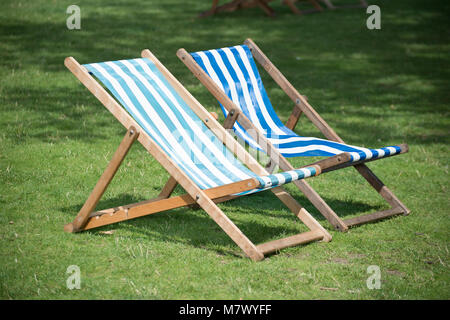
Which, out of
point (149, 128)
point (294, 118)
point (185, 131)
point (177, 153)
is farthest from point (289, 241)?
point (294, 118)

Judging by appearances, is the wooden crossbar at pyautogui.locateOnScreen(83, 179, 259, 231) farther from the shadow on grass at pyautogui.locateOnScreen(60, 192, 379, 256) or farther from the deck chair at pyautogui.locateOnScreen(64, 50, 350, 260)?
the shadow on grass at pyautogui.locateOnScreen(60, 192, 379, 256)

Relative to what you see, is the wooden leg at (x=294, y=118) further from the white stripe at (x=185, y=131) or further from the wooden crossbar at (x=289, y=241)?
the wooden crossbar at (x=289, y=241)

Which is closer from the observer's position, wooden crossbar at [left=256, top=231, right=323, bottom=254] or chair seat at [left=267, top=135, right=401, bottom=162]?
wooden crossbar at [left=256, top=231, right=323, bottom=254]

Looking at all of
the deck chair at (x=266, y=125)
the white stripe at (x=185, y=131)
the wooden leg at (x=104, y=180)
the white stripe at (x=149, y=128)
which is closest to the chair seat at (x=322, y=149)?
the deck chair at (x=266, y=125)

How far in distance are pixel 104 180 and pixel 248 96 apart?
165cm

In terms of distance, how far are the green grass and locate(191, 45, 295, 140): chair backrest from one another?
0.63m

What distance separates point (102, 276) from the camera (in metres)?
3.82

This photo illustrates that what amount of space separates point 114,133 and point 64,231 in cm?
241

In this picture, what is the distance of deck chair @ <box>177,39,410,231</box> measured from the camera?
15.3 ft

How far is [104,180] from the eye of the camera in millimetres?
4258

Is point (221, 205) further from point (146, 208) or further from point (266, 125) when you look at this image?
point (146, 208)

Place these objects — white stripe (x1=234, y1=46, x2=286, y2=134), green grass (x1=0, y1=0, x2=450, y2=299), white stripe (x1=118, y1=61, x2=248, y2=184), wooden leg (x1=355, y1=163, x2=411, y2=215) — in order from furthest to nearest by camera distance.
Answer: white stripe (x1=234, y1=46, x2=286, y2=134) < wooden leg (x1=355, y1=163, x2=411, y2=215) < white stripe (x1=118, y1=61, x2=248, y2=184) < green grass (x1=0, y1=0, x2=450, y2=299)

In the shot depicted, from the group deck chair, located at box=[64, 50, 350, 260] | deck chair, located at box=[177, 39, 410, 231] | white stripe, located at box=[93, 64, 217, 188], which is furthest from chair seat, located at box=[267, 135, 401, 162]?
white stripe, located at box=[93, 64, 217, 188]
